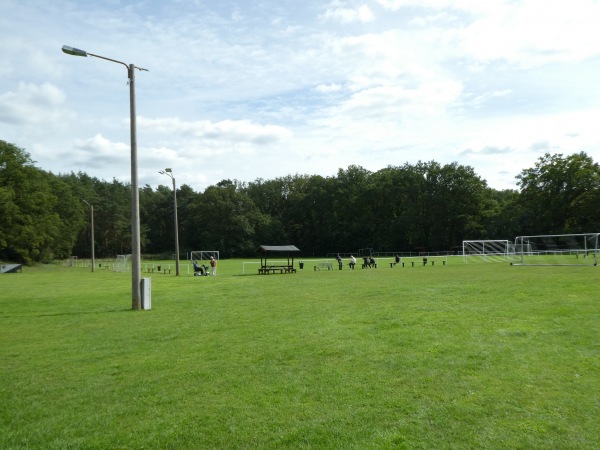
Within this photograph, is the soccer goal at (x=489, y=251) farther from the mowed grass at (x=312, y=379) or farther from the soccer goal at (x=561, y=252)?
the mowed grass at (x=312, y=379)

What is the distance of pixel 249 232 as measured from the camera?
9862 centimetres

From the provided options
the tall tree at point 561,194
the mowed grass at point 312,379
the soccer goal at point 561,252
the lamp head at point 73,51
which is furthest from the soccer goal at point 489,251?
the lamp head at point 73,51

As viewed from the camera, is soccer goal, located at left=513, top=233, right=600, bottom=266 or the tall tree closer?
soccer goal, located at left=513, top=233, right=600, bottom=266

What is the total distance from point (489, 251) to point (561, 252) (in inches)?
547

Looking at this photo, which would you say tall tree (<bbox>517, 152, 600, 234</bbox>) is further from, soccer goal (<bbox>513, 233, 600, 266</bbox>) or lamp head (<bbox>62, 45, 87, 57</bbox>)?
lamp head (<bbox>62, 45, 87, 57</bbox>)

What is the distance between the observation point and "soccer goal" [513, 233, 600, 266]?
39062 mm

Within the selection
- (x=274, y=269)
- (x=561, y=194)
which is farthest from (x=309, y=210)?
(x=274, y=269)

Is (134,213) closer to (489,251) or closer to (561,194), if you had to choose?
(489,251)

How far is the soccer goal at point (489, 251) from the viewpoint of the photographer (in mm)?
51156

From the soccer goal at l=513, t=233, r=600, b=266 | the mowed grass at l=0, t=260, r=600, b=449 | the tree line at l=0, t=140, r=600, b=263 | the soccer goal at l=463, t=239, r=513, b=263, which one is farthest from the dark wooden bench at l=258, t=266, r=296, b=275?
the tree line at l=0, t=140, r=600, b=263

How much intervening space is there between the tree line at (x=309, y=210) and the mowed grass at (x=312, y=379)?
217 feet

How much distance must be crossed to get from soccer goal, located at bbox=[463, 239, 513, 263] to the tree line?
59.4 feet

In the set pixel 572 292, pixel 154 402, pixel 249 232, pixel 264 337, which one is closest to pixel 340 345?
pixel 264 337

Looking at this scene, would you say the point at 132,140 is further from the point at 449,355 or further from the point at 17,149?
the point at 17,149
